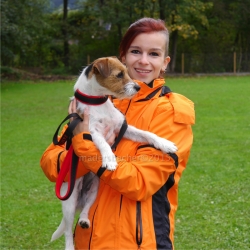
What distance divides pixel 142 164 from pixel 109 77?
86cm

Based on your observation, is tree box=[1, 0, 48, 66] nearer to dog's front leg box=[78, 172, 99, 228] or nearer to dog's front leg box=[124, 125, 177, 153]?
dog's front leg box=[78, 172, 99, 228]

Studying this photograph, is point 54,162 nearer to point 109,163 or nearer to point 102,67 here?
point 109,163

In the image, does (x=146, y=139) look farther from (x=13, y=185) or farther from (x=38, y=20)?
(x=38, y=20)

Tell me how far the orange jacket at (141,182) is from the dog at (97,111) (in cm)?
14

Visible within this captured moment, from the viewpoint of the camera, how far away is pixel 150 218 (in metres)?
3.10

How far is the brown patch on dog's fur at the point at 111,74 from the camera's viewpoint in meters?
3.63

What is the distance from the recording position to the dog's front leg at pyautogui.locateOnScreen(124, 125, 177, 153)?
3.11 metres

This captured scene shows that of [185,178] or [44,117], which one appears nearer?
[185,178]

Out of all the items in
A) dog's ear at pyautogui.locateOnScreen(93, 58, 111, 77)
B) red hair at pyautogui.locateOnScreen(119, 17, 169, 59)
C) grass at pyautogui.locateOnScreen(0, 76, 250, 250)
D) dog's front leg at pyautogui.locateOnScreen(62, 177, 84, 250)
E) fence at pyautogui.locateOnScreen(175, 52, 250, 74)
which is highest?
red hair at pyautogui.locateOnScreen(119, 17, 169, 59)

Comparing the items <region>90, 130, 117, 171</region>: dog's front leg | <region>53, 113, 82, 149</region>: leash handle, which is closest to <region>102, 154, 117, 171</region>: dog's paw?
<region>90, 130, 117, 171</region>: dog's front leg

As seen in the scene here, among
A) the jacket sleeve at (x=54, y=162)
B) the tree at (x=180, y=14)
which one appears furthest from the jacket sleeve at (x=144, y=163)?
the tree at (x=180, y=14)

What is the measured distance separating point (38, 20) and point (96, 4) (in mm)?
8868

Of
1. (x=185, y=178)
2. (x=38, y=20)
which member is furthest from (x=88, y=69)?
(x=38, y=20)

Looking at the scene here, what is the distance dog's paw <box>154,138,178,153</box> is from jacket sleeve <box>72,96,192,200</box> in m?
0.03
